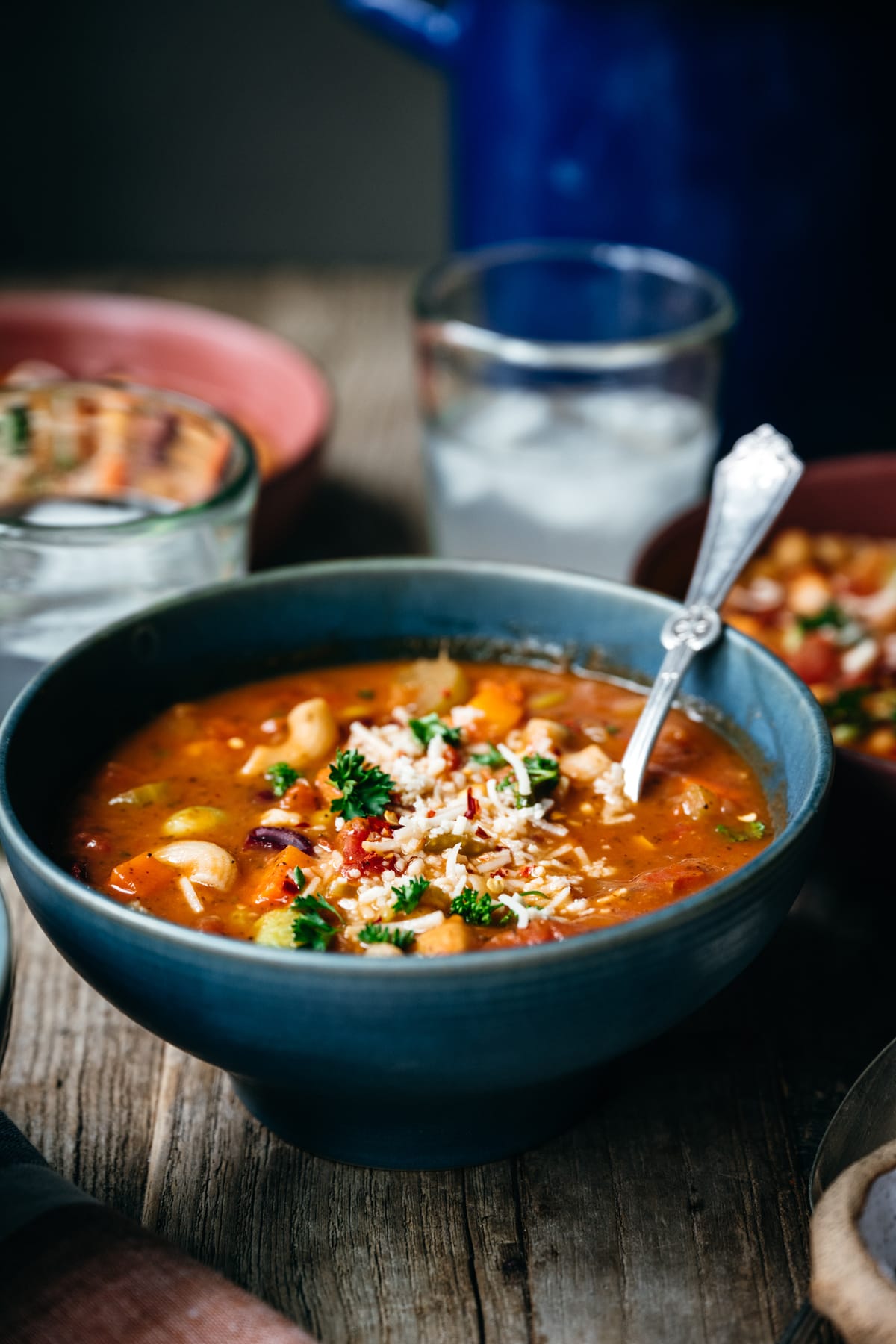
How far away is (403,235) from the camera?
5.23 metres

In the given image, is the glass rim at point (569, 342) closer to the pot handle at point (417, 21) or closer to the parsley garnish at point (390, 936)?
the pot handle at point (417, 21)

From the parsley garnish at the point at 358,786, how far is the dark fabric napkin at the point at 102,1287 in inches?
20.1

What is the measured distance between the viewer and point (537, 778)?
71.7 inches

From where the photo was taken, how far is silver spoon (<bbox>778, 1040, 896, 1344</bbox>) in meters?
1.57

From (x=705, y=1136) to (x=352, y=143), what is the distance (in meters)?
4.04

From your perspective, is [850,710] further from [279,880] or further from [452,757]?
[279,880]

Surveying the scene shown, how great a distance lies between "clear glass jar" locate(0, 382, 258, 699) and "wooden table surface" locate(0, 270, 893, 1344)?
0.47 metres

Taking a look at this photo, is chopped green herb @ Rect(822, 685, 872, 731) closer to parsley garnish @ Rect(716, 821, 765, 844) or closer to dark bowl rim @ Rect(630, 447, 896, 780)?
dark bowl rim @ Rect(630, 447, 896, 780)

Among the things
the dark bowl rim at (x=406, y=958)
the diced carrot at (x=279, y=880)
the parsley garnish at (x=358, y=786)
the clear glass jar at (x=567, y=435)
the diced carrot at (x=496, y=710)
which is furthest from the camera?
the clear glass jar at (x=567, y=435)

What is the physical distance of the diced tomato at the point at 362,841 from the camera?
1.67 m

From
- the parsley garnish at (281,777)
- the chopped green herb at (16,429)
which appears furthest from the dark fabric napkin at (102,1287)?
the chopped green herb at (16,429)

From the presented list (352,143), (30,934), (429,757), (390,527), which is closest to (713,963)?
(429,757)

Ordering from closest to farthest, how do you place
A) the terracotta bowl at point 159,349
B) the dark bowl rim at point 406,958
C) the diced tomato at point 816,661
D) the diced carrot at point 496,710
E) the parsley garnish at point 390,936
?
the dark bowl rim at point 406,958
the parsley garnish at point 390,936
the diced carrot at point 496,710
the diced tomato at point 816,661
the terracotta bowl at point 159,349

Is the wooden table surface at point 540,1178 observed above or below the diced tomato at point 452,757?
below
